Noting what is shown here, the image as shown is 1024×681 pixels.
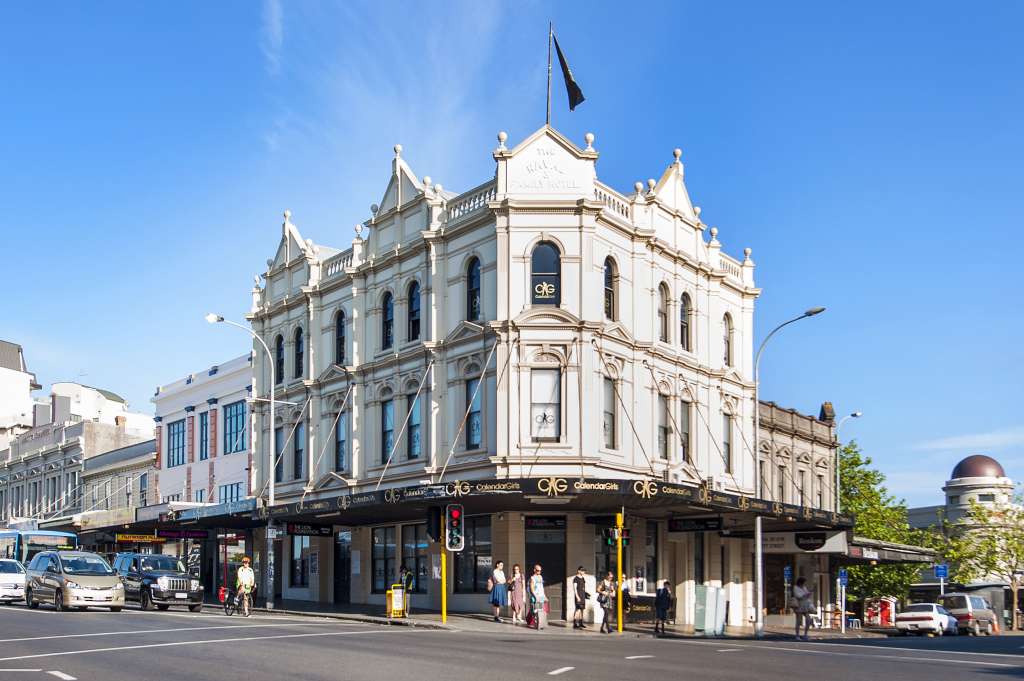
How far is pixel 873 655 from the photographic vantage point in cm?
2264

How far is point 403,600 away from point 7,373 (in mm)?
85154

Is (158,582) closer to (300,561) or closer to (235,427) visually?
(300,561)

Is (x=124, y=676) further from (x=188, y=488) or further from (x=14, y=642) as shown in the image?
(x=188, y=488)

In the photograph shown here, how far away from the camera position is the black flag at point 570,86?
3847cm

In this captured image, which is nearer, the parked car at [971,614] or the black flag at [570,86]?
the black flag at [570,86]

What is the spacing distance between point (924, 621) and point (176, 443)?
3696 centimetres

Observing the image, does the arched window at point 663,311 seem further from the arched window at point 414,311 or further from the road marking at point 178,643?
the road marking at point 178,643

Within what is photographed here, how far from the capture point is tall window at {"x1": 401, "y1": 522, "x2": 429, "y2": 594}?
3872cm

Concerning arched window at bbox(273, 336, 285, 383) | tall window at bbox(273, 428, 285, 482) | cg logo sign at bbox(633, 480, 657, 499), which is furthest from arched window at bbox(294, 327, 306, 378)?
cg logo sign at bbox(633, 480, 657, 499)

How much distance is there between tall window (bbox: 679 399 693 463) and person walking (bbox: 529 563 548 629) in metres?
9.64

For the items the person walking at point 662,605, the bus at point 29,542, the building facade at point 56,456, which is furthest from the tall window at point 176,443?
the person walking at point 662,605

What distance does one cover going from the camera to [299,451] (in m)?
45.8

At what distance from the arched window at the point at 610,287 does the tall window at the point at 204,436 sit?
89.5 ft

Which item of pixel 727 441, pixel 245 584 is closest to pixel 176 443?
pixel 245 584
